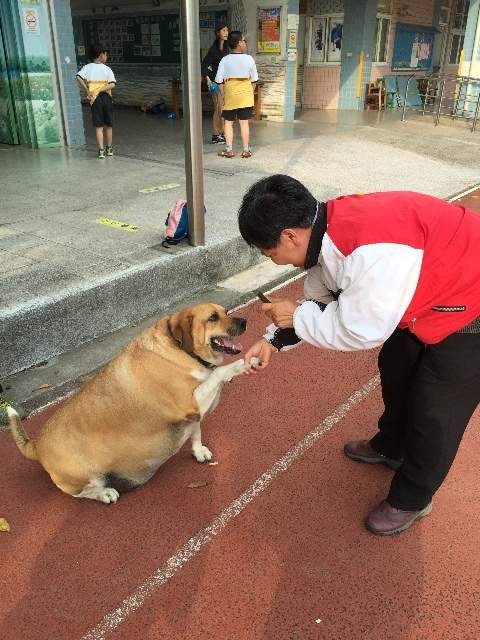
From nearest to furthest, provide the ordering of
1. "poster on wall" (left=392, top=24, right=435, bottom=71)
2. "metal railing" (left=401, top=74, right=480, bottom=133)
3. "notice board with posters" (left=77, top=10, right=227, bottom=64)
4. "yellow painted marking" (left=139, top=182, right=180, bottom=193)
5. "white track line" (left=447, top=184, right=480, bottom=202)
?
1. "yellow painted marking" (left=139, top=182, right=180, bottom=193)
2. "white track line" (left=447, top=184, right=480, bottom=202)
3. "metal railing" (left=401, top=74, right=480, bottom=133)
4. "notice board with posters" (left=77, top=10, right=227, bottom=64)
5. "poster on wall" (left=392, top=24, right=435, bottom=71)

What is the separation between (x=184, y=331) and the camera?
2.81 m

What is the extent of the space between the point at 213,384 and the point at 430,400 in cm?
109

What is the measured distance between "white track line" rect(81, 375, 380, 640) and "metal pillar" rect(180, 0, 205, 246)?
8.41 feet

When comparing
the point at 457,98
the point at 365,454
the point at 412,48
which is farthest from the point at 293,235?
the point at 412,48

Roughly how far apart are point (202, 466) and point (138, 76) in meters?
18.4

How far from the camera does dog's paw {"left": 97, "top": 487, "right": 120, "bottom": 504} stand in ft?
9.52

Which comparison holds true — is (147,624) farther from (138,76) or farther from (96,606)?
(138,76)

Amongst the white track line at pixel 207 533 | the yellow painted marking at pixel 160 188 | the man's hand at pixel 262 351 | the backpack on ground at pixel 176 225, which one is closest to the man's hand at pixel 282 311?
the man's hand at pixel 262 351

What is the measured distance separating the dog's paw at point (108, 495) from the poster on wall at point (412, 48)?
838 inches

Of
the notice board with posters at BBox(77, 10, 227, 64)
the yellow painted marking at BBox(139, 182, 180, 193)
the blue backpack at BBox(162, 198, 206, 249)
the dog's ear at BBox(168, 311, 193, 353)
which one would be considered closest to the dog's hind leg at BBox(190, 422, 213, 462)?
the dog's ear at BBox(168, 311, 193, 353)

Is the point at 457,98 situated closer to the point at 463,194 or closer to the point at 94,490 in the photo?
the point at 463,194

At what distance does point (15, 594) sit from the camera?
2.46 meters

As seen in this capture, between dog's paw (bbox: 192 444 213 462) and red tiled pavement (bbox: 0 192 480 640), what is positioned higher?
dog's paw (bbox: 192 444 213 462)

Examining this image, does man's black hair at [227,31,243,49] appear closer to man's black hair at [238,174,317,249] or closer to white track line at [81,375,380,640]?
white track line at [81,375,380,640]
